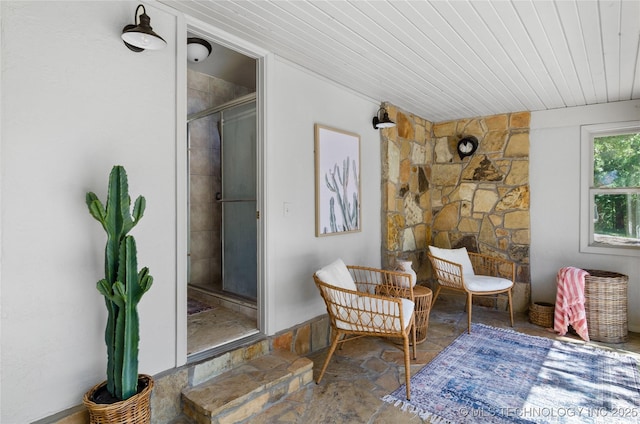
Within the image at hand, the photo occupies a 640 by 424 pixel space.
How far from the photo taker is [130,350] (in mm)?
1634

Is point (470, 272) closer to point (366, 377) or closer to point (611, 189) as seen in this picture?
point (611, 189)

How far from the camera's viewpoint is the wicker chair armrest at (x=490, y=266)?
415 centimetres

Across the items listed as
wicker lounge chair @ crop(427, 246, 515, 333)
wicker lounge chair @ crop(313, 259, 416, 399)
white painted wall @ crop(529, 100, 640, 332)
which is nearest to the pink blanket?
wicker lounge chair @ crop(427, 246, 515, 333)

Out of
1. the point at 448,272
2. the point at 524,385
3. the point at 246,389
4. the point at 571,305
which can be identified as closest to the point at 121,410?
the point at 246,389

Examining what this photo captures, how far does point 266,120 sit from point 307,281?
1344 mm

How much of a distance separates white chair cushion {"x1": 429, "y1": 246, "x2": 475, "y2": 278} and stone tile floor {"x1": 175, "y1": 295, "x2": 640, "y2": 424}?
530 mm

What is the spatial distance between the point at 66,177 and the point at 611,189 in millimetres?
4704

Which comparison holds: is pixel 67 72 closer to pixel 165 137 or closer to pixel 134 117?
pixel 134 117

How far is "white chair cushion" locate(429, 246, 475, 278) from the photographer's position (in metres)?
3.86

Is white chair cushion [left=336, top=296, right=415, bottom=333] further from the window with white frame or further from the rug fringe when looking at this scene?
the window with white frame

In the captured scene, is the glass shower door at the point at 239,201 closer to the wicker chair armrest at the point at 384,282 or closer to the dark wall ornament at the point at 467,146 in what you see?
the wicker chair armrest at the point at 384,282

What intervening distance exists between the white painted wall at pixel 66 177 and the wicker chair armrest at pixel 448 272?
2777mm

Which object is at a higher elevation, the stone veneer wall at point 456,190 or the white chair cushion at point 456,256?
the stone veneer wall at point 456,190

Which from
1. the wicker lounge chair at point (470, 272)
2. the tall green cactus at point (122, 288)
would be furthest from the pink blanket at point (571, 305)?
Answer: the tall green cactus at point (122, 288)
